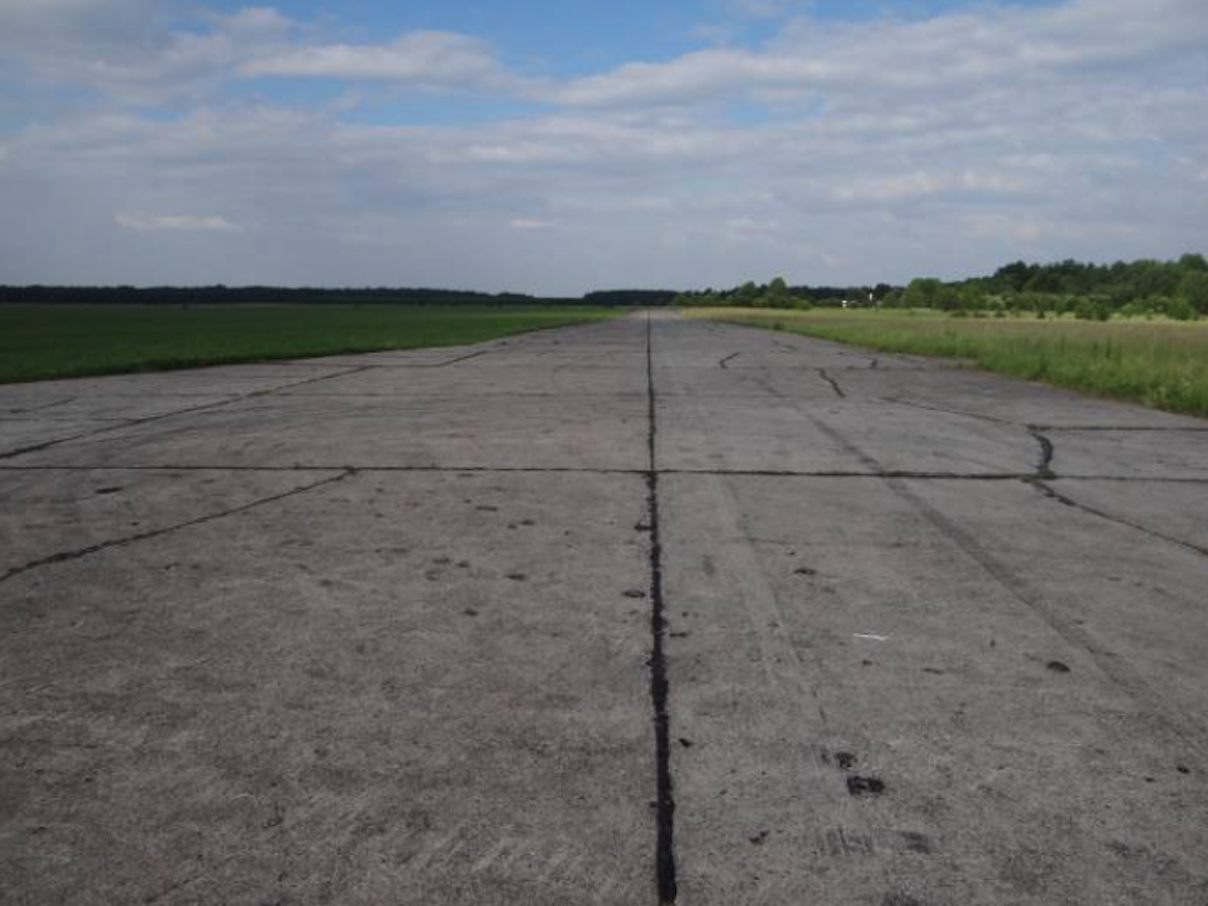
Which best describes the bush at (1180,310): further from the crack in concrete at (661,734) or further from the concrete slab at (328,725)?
the concrete slab at (328,725)

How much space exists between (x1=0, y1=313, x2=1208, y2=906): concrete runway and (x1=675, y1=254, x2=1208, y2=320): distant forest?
8084cm

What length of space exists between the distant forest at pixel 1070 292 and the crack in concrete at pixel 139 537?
82098 mm

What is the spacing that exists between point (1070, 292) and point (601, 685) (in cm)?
12063

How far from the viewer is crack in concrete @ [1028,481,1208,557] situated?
177 inches

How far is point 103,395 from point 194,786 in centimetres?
1126

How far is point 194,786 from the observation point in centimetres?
221

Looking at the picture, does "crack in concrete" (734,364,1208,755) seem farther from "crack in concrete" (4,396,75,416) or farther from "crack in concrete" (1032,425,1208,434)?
"crack in concrete" (4,396,75,416)

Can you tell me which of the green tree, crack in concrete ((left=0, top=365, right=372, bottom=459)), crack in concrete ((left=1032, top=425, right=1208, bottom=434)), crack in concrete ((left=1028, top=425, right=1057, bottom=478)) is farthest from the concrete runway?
the green tree

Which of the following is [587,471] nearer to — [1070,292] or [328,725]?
[328,725]

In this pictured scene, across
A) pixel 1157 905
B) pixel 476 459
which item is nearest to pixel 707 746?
pixel 1157 905

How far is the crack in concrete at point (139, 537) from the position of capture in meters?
4.02

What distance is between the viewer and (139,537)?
452 cm

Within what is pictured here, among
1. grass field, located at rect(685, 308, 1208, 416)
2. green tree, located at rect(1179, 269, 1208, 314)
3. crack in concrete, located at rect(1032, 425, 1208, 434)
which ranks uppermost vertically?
green tree, located at rect(1179, 269, 1208, 314)

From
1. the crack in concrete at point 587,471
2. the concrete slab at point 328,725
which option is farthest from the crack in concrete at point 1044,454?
the concrete slab at point 328,725
